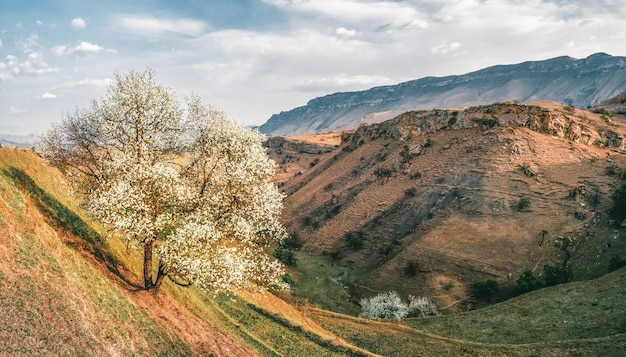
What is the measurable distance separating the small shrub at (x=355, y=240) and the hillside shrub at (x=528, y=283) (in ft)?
86.1

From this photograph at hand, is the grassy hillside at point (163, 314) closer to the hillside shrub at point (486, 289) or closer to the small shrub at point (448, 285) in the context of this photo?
the hillside shrub at point (486, 289)

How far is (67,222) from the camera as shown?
80.3 ft

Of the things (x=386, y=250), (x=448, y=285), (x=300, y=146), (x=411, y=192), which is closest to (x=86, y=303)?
(x=448, y=285)

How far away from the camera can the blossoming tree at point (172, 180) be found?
20.9m

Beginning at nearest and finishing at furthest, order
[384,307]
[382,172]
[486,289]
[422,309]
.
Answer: [422,309], [384,307], [486,289], [382,172]

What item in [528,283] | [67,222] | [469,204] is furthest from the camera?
[469,204]

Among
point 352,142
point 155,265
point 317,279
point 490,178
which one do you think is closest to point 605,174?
point 490,178

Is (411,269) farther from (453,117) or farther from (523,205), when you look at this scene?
(453,117)

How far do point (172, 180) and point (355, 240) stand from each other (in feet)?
162

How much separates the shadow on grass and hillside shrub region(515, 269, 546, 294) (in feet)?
142

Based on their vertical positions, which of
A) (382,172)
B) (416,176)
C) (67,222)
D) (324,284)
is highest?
(67,222)

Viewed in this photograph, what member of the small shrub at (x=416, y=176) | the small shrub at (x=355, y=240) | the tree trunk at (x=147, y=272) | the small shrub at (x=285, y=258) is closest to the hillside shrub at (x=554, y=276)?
the small shrub at (x=355, y=240)

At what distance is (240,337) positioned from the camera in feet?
88.1

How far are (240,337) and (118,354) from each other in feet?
36.9
